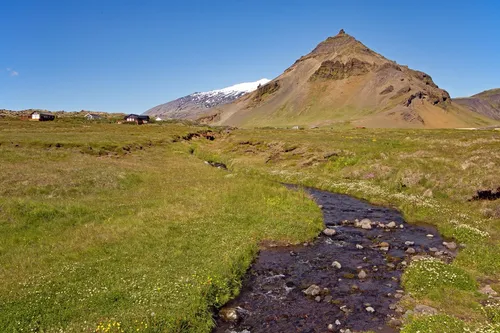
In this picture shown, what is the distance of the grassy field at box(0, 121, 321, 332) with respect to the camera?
1569 cm

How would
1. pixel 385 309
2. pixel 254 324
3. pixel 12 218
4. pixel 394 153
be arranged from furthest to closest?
pixel 394 153, pixel 12 218, pixel 385 309, pixel 254 324

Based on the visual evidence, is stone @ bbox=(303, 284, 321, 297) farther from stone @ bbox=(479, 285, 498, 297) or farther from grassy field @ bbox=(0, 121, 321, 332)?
stone @ bbox=(479, 285, 498, 297)

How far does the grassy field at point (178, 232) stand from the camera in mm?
15930

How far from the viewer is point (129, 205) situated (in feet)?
103

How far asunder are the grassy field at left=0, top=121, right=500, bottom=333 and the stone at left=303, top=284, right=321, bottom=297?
13.9 feet

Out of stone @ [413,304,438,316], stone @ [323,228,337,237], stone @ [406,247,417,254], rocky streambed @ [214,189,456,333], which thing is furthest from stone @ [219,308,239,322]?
stone @ [406,247,417,254]

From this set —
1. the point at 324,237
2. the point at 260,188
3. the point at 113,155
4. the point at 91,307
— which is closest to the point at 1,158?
the point at 113,155

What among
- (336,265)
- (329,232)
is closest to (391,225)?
(329,232)

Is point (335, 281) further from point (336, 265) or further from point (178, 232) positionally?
Result: point (178, 232)

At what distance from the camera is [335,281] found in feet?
70.6

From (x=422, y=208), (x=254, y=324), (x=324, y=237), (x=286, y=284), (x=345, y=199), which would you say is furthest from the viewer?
(x=345, y=199)

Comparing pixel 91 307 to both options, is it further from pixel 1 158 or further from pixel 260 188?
pixel 1 158

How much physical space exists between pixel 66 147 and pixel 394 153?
5987 cm

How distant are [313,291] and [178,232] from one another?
11.3 metres
